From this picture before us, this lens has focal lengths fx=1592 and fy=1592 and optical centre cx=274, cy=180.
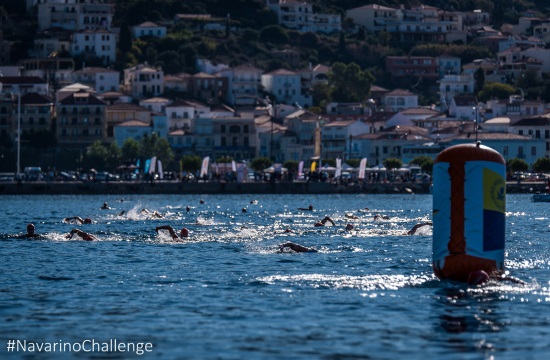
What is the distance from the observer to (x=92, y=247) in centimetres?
5450

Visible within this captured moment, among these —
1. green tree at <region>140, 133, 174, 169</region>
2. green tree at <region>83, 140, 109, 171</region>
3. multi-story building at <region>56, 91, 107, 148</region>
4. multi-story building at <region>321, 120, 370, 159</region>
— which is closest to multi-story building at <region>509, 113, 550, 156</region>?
multi-story building at <region>321, 120, 370, 159</region>

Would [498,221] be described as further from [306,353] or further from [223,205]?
[223,205]

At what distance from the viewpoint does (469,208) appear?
35.8m

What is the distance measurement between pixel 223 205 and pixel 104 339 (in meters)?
78.8

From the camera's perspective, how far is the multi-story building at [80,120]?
178 metres

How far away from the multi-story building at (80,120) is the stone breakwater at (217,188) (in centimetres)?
4014

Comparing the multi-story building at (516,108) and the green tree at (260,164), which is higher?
the multi-story building at (516,108)

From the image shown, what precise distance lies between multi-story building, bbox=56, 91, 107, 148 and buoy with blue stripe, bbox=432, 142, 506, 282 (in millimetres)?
142509

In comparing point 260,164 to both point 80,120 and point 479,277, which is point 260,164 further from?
point 479,277

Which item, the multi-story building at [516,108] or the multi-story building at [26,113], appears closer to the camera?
the multi-story building at [26,113]

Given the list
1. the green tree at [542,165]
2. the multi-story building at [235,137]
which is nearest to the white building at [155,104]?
the multi-story building at [235,137]

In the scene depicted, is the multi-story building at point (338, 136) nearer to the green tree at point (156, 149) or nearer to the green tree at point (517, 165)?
the green tree at point (156, 149)

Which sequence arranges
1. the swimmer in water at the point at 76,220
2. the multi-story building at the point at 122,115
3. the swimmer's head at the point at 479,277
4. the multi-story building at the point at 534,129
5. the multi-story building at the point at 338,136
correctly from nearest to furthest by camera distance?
the swimmer's head at the point at 479,277 < the swimmer in water at the point at 76,220 < the multi-story building at the point at 534,129 < the multi-story building at the point at 338,136 < the multi-story building at the point at 122,115

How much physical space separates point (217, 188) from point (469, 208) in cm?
10330
